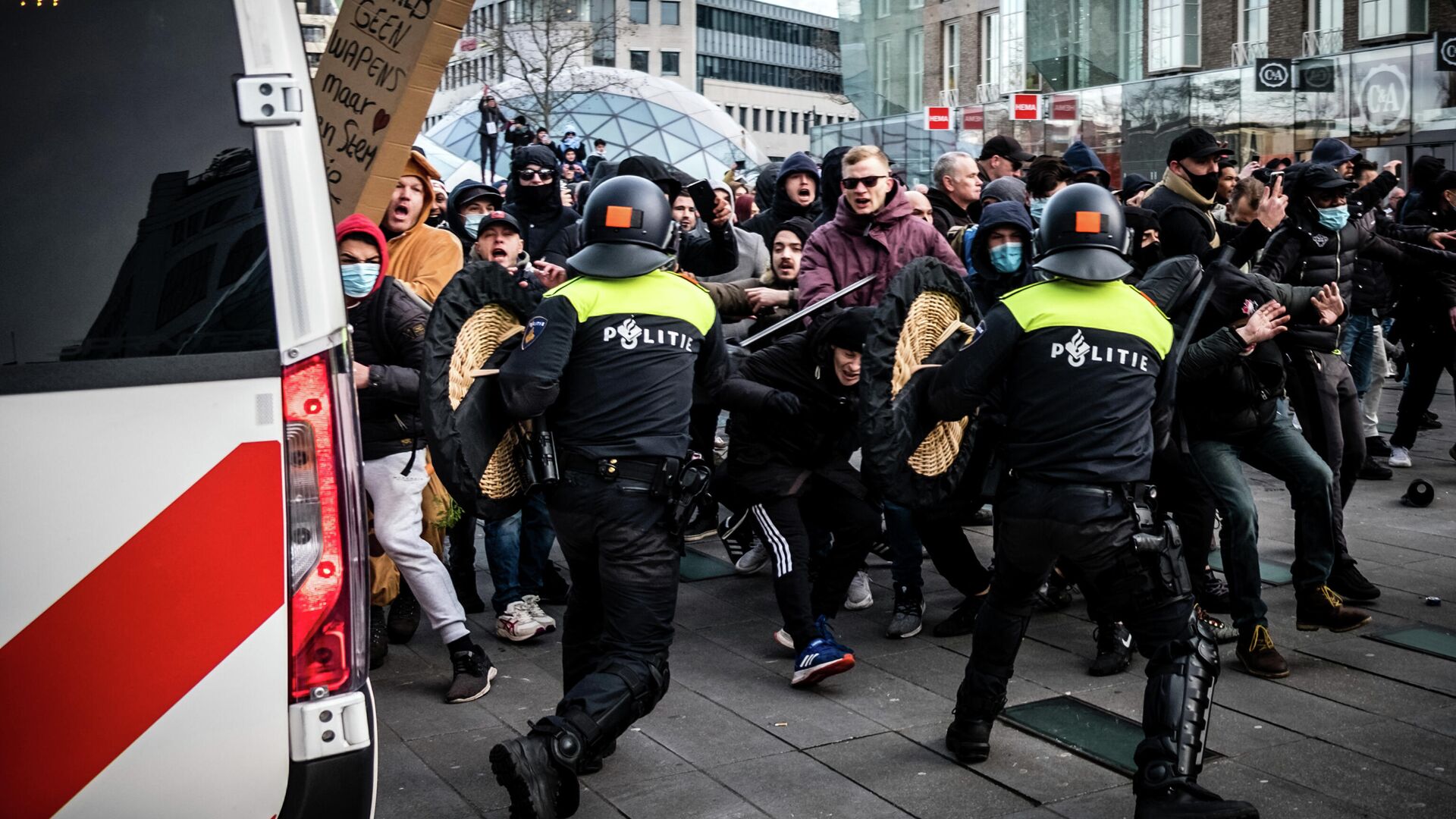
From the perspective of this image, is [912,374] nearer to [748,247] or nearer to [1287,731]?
[1287,731]

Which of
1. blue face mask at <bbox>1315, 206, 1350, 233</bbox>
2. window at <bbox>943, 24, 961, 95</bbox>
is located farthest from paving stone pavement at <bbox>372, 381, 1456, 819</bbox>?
window at <bbox>943, 24, 961, 95</bbox>

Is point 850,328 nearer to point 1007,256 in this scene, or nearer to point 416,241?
point 1007,256

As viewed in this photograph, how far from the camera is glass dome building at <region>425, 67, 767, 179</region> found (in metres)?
52.7

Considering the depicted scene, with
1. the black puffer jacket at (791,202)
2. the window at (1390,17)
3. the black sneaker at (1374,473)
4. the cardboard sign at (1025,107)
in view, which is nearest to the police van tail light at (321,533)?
the black puffer jacket at (791,202)

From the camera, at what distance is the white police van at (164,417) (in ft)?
7.81

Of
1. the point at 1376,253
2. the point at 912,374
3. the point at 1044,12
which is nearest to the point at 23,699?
the point at 912,374

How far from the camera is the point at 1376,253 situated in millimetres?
8281

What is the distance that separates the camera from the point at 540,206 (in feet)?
27.9

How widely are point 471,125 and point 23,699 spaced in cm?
4572

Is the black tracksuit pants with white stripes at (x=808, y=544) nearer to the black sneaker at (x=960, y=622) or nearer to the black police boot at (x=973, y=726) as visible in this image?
the black sneaker at (x=960, y=622)

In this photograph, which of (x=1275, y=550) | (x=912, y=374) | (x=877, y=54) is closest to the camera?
(x=912, y=374)

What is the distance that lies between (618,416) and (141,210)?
2141 mm

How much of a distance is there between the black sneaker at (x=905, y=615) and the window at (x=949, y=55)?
37486 millimetres

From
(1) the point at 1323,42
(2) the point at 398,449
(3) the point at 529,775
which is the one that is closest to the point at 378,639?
(2) the point at 398,449
